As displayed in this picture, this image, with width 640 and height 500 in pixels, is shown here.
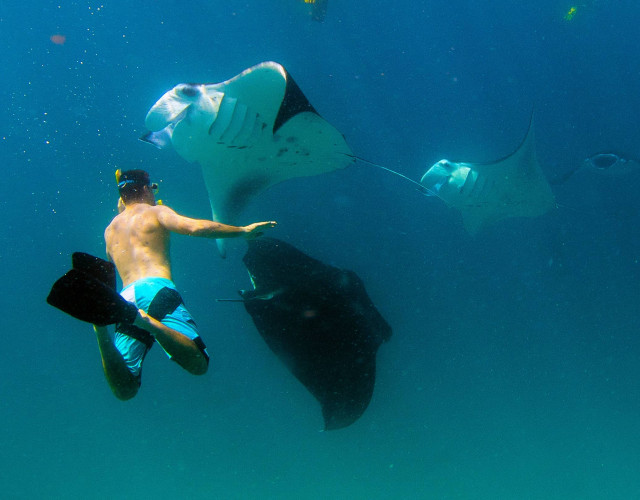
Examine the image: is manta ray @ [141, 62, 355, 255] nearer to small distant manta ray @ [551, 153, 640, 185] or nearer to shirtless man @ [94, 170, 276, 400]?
shirtless man @ [94, 170, 276, 400]

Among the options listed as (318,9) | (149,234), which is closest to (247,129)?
(149,234)

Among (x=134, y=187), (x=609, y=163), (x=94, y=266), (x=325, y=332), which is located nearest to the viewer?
(x=94, y=266)

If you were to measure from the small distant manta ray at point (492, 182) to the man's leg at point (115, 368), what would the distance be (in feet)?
14.7

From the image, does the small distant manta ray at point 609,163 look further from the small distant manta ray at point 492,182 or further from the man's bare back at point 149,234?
the man's bare back at point 149,234

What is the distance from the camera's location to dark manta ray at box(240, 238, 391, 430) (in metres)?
4.10

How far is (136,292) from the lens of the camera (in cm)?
246

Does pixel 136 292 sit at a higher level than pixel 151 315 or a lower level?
higher

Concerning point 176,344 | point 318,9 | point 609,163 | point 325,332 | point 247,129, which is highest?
point 318,9

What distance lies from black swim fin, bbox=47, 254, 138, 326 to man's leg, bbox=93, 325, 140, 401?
0.19 meters

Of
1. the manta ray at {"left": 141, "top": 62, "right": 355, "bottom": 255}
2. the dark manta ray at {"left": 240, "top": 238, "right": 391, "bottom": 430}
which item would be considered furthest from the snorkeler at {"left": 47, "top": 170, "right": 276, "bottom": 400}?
the dark manta ray at {"left": 240, "top": 238, "right": 391, "bottom": 430}

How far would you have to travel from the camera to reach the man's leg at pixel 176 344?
6.59ft

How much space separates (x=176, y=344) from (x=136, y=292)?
53cm

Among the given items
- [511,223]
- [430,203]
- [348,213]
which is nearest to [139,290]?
[348,213]

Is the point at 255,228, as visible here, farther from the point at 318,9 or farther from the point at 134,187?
the point at 318,9
